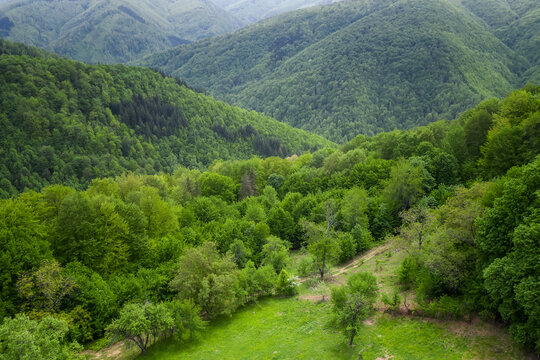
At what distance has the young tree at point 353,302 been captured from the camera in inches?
1278

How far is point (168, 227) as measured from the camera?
63.2m

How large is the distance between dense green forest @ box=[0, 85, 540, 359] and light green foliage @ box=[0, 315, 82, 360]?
16cm

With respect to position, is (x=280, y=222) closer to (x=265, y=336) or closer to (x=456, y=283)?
(x=265, y=336)

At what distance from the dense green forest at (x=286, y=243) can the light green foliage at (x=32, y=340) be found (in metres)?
0.16

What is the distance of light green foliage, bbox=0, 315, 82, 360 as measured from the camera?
29391mm

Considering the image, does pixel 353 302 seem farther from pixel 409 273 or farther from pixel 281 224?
pixel 281 224

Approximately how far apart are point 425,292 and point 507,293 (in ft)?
33.1

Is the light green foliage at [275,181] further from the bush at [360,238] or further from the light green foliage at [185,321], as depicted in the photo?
the light green foliage at [185,321]

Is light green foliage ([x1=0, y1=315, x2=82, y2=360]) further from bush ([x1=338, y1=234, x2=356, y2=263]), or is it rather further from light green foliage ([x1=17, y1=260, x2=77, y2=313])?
bush ([x1=338, y1=234, x2=356, y2=263])

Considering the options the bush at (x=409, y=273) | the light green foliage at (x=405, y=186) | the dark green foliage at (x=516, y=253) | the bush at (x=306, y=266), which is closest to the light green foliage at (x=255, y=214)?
the bush at (x=306, y=266)

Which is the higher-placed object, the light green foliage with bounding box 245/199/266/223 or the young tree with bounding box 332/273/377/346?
the young tree with bounding box 332/273/377/346

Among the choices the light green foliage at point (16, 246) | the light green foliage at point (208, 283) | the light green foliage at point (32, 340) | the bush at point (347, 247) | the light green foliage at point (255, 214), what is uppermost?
the light green foliage at point (16, 246)

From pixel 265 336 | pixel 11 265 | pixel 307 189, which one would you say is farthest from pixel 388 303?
pixel 307 189

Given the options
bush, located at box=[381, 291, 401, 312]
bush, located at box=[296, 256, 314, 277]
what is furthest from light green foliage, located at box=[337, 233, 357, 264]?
bush, located at box=[381, 291, 401, 312]
